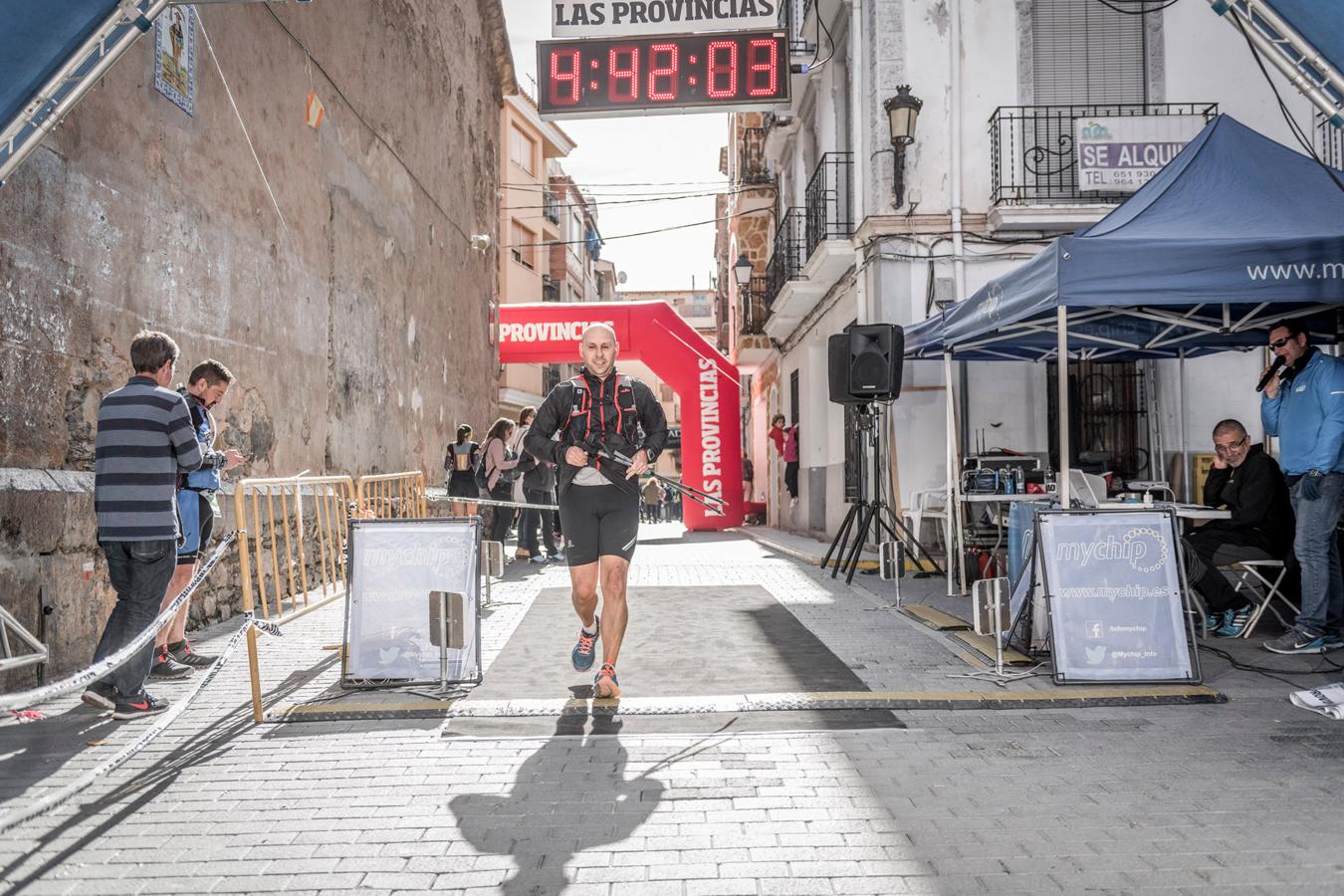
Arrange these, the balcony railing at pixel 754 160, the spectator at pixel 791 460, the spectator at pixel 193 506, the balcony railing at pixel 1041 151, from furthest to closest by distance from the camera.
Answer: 1. the balcony railing at pixel 754 160
2. the spectator at pixel 791 460
3. the balcony railing at pixel 1041 151
4. the spectator at pixel 193 506

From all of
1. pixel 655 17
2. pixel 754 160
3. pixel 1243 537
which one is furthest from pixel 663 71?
pixel 754 160

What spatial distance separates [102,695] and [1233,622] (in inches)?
275

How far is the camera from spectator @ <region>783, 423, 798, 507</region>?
2031 centimetres

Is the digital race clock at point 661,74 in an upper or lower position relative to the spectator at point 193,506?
upper

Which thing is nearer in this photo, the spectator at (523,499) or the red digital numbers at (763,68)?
the red digital numbers at (763,68)

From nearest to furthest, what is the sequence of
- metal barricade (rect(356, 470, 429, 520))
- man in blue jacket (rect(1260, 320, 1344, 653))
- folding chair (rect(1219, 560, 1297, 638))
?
1. man in blue jacket (rect(1260, 320, 1344, 653))
2. folding chair (rect(1219, 560, 1297, 638))
3. metal barricade (rect(356, 470, 429, 520))

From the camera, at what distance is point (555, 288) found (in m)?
44.6

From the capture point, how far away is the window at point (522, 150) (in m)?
38.8

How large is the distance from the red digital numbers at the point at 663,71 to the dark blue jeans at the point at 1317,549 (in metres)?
7.04

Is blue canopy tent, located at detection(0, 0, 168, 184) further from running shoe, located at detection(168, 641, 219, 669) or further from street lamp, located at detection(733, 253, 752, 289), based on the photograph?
street lamp, located at detection(733, 253, 752, 289)

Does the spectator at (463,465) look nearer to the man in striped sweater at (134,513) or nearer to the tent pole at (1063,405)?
the man in striped sweater at (134,513)

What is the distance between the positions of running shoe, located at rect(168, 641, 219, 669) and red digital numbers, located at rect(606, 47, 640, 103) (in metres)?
6.95

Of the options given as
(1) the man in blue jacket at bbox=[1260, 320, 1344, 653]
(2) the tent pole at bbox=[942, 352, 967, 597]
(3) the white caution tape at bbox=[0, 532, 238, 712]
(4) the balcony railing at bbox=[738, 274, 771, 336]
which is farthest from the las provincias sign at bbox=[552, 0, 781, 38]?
(4) the balcony railing at bbox=[738, 274, 771, 336]

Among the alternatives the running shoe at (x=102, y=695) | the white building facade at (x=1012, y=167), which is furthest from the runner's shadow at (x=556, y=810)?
the white building facade at (x=1012, y=167)
